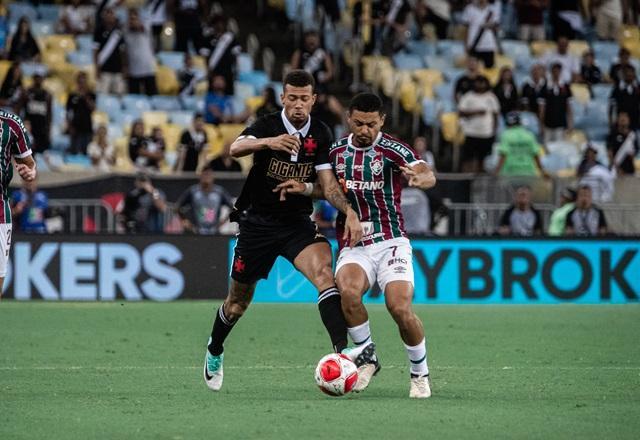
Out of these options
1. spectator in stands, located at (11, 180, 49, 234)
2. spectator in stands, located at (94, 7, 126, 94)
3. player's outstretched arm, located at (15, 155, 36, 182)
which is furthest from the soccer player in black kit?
spectator in stands, located at (94, 7, 126, 94)

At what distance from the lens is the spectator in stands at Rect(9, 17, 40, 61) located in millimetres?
21906

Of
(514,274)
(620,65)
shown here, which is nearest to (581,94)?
(620,65)

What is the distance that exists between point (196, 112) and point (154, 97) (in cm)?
82

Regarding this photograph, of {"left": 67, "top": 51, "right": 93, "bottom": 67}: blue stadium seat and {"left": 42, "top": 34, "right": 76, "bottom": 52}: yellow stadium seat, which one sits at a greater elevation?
{"left": 42, "top": 34, "right": 76, "bottom": 52}: yellow stadium seat

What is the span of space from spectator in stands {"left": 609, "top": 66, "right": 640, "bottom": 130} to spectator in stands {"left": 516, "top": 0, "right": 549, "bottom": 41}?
10.7 ft

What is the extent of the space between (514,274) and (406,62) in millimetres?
7334

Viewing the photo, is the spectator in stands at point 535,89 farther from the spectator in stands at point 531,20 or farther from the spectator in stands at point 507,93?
the spectator in stands at point 531,20

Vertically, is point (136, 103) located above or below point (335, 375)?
above

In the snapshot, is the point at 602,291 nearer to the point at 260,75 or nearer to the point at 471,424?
the point at 260,75

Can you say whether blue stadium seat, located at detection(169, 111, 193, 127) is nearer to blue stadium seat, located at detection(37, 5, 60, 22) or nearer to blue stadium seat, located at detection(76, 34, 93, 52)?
blue stadium seat, located at detection(76, 34, 93, 52)

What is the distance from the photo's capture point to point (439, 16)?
1038 inches

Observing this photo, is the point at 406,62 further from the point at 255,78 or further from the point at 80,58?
the point at 80,58

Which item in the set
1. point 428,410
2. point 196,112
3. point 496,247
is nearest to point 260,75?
point 196,112

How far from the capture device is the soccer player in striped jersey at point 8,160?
30.8 ft
